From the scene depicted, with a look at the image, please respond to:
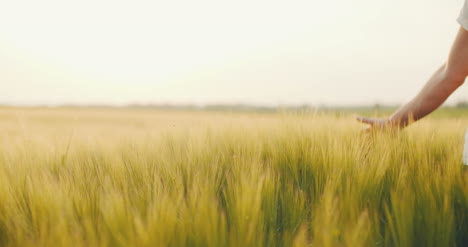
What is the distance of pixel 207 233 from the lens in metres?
0.65

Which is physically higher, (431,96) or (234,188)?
(431,96)

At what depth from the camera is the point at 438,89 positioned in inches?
55.9

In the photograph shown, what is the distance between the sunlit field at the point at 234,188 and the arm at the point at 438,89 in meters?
0.09

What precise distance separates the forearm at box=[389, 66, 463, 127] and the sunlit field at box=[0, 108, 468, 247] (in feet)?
0.32

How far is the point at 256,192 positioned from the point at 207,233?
15 centimetres

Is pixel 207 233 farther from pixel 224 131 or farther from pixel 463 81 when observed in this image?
pixel 463 81

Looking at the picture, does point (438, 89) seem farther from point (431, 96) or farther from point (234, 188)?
point (234, 188)

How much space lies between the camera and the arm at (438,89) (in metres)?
1.29

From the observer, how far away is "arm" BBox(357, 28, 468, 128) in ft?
4.23

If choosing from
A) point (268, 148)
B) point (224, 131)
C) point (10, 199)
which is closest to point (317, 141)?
point (268, 148)

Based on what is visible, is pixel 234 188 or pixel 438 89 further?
pixel 438 89

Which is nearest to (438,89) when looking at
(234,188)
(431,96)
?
(431,96)

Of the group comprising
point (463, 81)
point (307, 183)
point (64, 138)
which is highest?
point (463, 81)

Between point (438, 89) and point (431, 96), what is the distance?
41 mm
